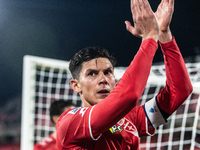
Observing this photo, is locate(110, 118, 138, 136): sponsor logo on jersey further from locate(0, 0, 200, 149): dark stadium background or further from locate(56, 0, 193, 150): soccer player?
locate(0, 0, 200, 149): dark stadium background

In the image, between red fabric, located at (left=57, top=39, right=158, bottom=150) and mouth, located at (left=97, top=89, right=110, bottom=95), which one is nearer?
red fabric, located at (left=57, top=39, right=158, bottom=150)

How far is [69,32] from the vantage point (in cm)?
1759

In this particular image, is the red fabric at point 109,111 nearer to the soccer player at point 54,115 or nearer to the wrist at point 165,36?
the wrist at point 165,36

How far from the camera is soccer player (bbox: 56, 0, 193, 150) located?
1.06m

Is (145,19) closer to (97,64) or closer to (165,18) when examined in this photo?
(165,18)

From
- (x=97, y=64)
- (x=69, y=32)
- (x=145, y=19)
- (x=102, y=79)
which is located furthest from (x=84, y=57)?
(x=69, y=32)

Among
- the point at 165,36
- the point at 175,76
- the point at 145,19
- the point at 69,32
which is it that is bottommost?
the point at 69,32

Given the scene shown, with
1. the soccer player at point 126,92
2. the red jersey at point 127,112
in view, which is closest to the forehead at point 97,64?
the soccer player at point 126,92

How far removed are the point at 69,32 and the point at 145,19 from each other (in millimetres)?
16995

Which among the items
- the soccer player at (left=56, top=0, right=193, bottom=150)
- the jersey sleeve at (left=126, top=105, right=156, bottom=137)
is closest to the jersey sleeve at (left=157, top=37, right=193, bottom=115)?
the soccer player at (left=56, top=0, right=193, bottom=150)

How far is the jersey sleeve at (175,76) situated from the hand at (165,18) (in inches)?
1.9

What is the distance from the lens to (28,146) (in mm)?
3014

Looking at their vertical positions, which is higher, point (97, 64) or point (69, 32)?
point (97, 64)

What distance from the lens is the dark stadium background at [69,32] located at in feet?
49.1
